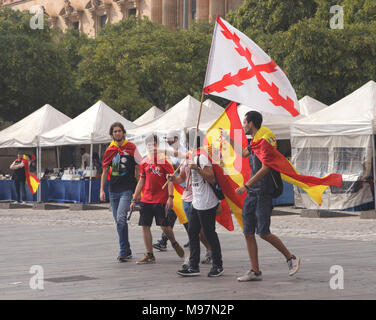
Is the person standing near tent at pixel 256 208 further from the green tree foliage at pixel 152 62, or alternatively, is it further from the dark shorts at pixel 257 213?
the green tree foliage at pixel 152 62

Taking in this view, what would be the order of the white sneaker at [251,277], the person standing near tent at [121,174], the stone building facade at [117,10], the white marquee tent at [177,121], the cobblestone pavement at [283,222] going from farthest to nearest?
the stone building facade at [117,10] → the white marquee tent at [177,121] → the cobblestone pavement at [283,222] → the person standing near tent at [121,174] → the white sneaker at [251,277]

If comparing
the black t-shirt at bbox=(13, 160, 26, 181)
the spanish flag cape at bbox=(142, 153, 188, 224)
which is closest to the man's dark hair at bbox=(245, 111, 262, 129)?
the spanish flag cape at bbox=(142, 153, 188, 224)

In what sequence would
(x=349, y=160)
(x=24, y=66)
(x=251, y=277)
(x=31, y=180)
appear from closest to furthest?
(x=251, y=277) → (x=349, y=160) → (x=31, y=180) → (x=24, y=66)

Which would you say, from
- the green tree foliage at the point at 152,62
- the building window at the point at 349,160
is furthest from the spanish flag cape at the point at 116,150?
the green tree foliage at the point at 152,62

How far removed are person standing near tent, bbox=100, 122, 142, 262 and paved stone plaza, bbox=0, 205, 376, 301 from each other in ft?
1.92

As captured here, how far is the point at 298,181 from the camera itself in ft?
31.8

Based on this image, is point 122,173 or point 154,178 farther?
point 122,173

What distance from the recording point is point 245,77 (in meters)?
9.83

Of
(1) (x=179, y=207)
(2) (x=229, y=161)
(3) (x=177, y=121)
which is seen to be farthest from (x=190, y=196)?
(3) (x=177, y=121)

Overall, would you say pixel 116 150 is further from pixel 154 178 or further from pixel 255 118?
pixel 255 118

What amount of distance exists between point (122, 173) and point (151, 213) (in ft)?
2.37

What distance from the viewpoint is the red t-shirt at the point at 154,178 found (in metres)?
11.0

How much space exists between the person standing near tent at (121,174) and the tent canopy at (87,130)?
44.3 feet
